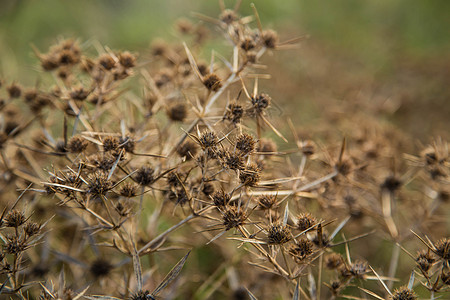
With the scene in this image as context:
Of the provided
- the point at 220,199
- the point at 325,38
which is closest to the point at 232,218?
the point at 220,199

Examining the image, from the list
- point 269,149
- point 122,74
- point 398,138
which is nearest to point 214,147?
point 269,149

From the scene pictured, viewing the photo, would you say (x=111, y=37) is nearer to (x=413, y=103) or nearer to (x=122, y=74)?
(x=122, y=74)

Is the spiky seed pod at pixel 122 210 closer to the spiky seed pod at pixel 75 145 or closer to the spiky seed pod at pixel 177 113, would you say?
the spiky seed pod at pixel 75 145

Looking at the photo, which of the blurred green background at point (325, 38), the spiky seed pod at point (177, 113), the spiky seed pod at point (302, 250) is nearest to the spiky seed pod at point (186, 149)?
the spiky seed pod at point (177, 113)

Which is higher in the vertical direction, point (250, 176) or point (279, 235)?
point (250, 176)

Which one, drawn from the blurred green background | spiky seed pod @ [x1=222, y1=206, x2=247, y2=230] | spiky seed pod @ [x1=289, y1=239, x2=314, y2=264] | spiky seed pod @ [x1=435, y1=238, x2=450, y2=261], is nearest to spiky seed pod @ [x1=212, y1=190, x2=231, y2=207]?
spiky seed pod @ [x1=222, y1=206, x2=247, y2=230]

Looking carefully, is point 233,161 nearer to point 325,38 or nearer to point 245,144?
point 245,144
